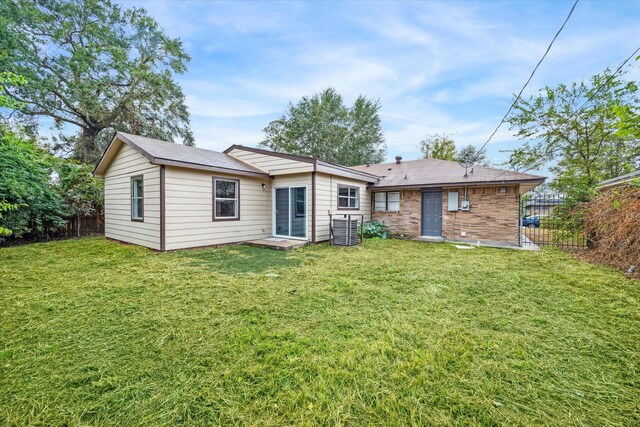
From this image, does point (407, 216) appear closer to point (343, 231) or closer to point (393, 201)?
point (393, 201)

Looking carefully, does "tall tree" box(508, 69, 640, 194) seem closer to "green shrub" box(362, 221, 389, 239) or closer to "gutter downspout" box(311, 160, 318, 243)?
"green shrub" box(362, 221, 389, 239)

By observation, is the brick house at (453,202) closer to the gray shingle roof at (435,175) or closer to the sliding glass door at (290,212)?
the gray shingle roof at (435,175)

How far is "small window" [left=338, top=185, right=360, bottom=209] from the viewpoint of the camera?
969cm

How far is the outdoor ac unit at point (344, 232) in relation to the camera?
329 inches

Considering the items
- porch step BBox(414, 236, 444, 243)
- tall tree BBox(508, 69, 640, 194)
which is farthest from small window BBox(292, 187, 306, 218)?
tall tree BBox(508, 69, 640, 194)

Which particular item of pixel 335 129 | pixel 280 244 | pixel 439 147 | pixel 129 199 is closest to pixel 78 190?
pixel 129 199

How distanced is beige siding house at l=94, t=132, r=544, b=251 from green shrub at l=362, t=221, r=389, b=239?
38 centimetres

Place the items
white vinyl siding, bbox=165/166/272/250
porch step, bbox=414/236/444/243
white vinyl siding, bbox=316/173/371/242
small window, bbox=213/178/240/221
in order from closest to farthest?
white vinyl siding, bbox=165/166/272/250, small window, bbox=213/178/240/221, white vinyl siding, bbox=316/173/371/242, porch step, bbox=414/236/444/243

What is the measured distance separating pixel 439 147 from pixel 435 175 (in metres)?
17.2

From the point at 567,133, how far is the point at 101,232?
67.2 feet

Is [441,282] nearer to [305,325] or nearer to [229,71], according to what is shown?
[305,325]

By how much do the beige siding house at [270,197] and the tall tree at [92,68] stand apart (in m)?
8.13

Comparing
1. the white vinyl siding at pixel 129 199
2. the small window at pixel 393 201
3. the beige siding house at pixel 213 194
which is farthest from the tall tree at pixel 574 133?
the white vinyl siding at pixel 129 199

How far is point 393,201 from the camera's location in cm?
1099
